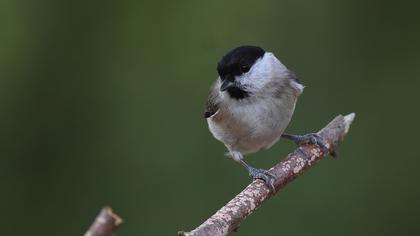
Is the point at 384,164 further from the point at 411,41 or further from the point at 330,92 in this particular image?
the point at 411,41

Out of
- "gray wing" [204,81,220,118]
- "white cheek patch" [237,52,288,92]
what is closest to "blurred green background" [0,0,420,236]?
"gray wing" [204,81,220,118]

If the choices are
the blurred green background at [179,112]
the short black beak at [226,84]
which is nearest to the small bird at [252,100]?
the short black beak at [226,84]

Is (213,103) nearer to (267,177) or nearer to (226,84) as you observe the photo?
(226,84)

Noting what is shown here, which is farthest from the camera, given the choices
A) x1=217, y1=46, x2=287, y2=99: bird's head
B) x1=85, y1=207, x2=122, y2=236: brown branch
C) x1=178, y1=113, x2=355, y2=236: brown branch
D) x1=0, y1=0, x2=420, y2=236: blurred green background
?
x1=0, y1=0, x2=420, y2=236: blurred green background

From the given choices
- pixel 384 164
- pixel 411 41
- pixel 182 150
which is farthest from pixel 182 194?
pixel 411 41

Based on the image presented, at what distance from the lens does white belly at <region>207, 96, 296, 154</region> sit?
2809 millimetres

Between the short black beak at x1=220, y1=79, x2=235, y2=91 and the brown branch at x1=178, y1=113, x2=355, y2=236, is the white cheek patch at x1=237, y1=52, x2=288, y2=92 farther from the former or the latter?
the brown branch at x1=178, y1=113, x2=355, y2=236

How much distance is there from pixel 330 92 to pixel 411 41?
2.12 feet

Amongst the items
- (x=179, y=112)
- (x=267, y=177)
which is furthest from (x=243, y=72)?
(x=179, y=112)

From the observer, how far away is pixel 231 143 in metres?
3.04

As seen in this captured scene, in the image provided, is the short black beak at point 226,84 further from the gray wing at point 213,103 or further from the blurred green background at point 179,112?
the blurred green background at point 179,112

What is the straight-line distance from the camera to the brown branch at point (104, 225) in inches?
46.4

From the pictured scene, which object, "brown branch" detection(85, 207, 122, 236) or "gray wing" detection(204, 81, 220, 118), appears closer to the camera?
"brown branch" detection(85, 207, 122, 236)

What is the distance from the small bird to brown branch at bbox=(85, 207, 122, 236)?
1431mm
